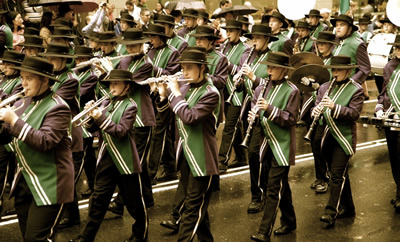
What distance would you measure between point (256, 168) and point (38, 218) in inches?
153

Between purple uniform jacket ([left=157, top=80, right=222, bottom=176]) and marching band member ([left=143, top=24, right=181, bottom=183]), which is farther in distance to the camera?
marching band member ([left=143, top=24, right=181, bottom=183])

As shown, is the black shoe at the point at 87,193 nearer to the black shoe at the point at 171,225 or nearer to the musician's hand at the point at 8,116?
the black shoe at the point at 171,225

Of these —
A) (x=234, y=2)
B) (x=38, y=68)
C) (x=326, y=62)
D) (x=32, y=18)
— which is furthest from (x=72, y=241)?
(x=234, y=2)

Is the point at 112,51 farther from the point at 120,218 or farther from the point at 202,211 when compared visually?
the point at 202,211

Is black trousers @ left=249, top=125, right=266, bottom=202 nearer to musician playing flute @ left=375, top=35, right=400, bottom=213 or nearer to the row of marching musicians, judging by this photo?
the row of marching musicians

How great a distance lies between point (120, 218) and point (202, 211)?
209 cm

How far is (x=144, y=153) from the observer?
9.66 m

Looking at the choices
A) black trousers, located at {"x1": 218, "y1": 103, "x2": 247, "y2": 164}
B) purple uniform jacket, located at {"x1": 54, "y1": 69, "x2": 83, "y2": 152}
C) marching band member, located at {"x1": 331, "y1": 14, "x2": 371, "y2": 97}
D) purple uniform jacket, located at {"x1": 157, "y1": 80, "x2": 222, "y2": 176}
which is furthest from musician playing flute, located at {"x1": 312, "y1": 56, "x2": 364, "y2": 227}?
purple uniform jacket, located at {"x1": 54, "y1": 69, "x2": 83, "y2": 152}

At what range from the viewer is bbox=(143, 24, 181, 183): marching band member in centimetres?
1106

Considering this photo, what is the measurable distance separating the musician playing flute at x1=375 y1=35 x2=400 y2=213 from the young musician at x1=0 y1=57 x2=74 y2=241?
4742 millimetres

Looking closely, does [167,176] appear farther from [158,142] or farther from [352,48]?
[352,48]

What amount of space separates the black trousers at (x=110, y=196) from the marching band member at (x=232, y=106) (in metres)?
3.55

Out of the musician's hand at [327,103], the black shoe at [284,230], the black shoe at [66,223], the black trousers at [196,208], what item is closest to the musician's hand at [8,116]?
the black trousers at [196,208]

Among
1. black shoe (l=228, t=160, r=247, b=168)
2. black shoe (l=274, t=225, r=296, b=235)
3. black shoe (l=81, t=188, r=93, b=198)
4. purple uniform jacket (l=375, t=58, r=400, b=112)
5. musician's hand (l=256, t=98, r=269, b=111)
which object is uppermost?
musician's hand (l=256, t=98, r=269, b=111)
